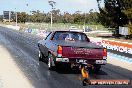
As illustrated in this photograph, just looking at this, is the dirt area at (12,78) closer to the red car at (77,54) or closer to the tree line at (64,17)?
the red car at (77,54)

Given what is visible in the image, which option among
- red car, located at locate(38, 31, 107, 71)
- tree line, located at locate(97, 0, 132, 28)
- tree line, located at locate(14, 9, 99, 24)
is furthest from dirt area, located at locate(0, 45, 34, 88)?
tree line, located at locate(14, 9, 99, 24)

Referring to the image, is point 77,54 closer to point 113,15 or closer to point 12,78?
point 12,78

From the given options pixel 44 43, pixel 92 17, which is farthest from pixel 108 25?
pixel 92 17

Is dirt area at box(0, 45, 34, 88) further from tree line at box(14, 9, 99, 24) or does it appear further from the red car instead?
tree line at box(14, 9, 99, 24)

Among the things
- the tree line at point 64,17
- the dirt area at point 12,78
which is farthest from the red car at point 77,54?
the tree line at point 64,17

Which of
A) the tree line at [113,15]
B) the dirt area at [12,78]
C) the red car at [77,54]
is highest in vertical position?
the tree line at [113,15]

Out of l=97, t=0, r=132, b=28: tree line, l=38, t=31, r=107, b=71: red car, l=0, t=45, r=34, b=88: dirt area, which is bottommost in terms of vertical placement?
l=0, t=45, r=34, b=88: dirt area

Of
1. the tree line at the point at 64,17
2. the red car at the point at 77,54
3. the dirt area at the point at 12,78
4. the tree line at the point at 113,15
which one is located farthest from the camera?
the tree line at the point at 64,17

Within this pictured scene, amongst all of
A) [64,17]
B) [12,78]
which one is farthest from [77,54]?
[64,17]

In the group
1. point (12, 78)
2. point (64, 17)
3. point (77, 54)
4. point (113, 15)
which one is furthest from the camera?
point (64, 17)

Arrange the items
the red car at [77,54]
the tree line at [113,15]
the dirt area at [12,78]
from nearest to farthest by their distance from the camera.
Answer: the dirt area at [12,78]
the red car at [77,54]
the tree line at [113,15]

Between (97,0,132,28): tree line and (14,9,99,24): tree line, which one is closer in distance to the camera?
(97,0,132,28): tree line

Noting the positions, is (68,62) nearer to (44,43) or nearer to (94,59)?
(94,59)

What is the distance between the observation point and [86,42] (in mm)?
15227
